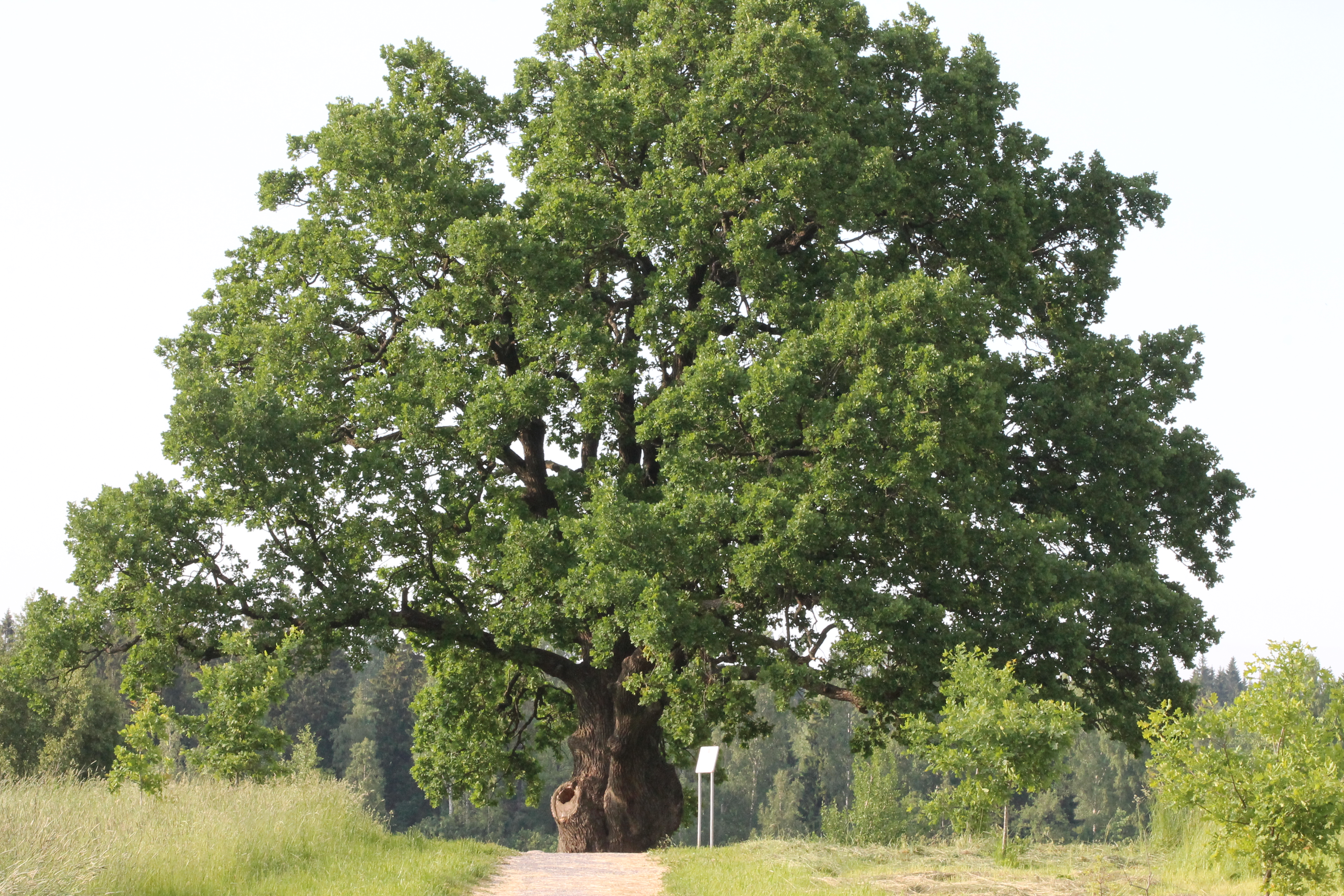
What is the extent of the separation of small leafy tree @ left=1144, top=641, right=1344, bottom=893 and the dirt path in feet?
16.5

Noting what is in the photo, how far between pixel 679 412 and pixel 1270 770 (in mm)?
9056

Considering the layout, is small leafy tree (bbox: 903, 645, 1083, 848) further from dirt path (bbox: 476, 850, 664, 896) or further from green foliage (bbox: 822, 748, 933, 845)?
green foliage (bbox: 822, 748, 933, 845)

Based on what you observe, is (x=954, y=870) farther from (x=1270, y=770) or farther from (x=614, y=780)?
(x=614, y=780)

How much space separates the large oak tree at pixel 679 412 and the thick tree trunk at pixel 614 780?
2.8 inches

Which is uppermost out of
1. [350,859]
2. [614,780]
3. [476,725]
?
[476,725]

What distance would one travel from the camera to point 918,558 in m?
17.3

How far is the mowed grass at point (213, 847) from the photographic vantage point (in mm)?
9469

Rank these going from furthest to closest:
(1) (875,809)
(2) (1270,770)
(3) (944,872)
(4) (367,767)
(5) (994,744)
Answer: (4) (367,767) < (1) (875,809) < (5) (994,744) < (3) (944,872) < (2) (1270,770)

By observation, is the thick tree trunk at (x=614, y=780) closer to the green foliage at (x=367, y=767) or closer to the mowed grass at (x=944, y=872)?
the mowed grass at (x=944, y=872)

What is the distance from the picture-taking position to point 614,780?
20.8m

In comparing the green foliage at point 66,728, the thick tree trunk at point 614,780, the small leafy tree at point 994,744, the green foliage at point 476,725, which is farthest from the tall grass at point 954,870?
the green foliage at point 66,728

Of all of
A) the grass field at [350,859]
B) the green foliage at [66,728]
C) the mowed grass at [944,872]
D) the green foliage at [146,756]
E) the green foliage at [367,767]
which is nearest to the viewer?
the grass field at [350,859]

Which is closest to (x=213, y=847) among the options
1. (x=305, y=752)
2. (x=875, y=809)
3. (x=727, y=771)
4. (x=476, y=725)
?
(x=476, y=725)

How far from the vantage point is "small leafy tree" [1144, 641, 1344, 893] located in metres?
9.39
